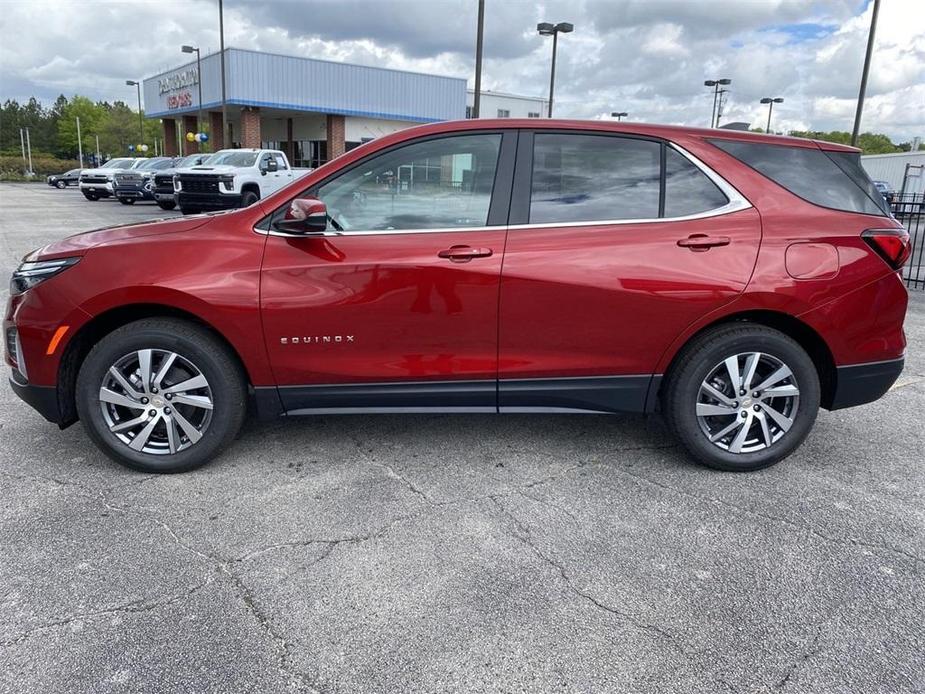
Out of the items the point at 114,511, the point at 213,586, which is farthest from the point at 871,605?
the point at 114,511

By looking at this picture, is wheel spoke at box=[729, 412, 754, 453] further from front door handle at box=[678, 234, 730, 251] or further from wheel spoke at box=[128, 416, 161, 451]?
wheel spoke at box=[128, 416, 161, 451]

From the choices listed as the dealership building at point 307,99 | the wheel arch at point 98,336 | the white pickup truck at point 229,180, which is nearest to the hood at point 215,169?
the white pickup truck at point 229,180

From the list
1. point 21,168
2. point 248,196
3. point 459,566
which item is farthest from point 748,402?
point 21,168

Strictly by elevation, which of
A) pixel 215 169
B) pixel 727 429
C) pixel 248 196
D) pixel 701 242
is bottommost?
pixel 727 429

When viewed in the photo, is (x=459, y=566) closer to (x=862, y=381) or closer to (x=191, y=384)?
(x=191, y=384)

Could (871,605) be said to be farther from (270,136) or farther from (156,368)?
(270,136)

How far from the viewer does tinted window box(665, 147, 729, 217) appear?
3611 millimetres

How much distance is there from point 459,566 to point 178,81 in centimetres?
5023

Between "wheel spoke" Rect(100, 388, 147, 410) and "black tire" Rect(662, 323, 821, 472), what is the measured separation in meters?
2.75

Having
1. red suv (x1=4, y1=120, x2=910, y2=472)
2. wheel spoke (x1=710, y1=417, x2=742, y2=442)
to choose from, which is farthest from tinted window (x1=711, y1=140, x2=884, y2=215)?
wheel spoke (x1=710, y1=417, x2=742, y2=442)

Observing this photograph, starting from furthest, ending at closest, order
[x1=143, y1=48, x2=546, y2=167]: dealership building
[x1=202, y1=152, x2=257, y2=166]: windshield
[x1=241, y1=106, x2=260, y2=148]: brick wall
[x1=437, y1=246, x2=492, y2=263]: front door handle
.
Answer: [x1=241, y1=106, x2=260, y2=148]: brick wall < [x1=143, y1=48, x2=546, y2=167]: dealership building < [x1=202, y1=152, x2=257, y2=166]: windshield < [x1=437, y1=246, x2=492, y2=263]: front door handle

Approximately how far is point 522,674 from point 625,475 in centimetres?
169

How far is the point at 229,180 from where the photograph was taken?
1980 cm

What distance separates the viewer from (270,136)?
164 ft
